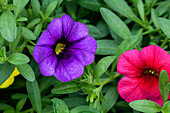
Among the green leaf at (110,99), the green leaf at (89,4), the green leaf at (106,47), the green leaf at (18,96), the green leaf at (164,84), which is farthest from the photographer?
the green leaf at (89,4)

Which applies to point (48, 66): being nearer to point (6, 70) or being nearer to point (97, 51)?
point (6, 70)

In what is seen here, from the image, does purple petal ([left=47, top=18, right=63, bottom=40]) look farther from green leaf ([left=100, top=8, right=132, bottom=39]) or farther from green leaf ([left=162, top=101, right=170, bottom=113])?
green leaf ([left=162, top=101, right=170, bottom=113])

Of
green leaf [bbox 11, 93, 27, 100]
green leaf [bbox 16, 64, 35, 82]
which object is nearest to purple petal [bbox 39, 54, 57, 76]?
green leaf [bbox 16, 64, 35, 82]

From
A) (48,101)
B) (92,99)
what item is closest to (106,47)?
(92,99)

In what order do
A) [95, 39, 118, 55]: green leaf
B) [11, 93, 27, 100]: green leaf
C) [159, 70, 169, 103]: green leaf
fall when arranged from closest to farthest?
[159, 70, 169, 103]: green leaf
[95, 39, 118, 55]: green leaf
[11, 93, 27, 100]: green leaf

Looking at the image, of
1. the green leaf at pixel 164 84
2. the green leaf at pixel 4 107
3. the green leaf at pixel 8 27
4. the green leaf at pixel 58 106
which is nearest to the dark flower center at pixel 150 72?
the green leaf at pixel 164 84

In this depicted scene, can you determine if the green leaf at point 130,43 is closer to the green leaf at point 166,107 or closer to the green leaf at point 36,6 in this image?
the green leaf at point 166,107

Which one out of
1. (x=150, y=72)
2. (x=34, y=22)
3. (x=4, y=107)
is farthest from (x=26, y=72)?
(x=150, y=72)
